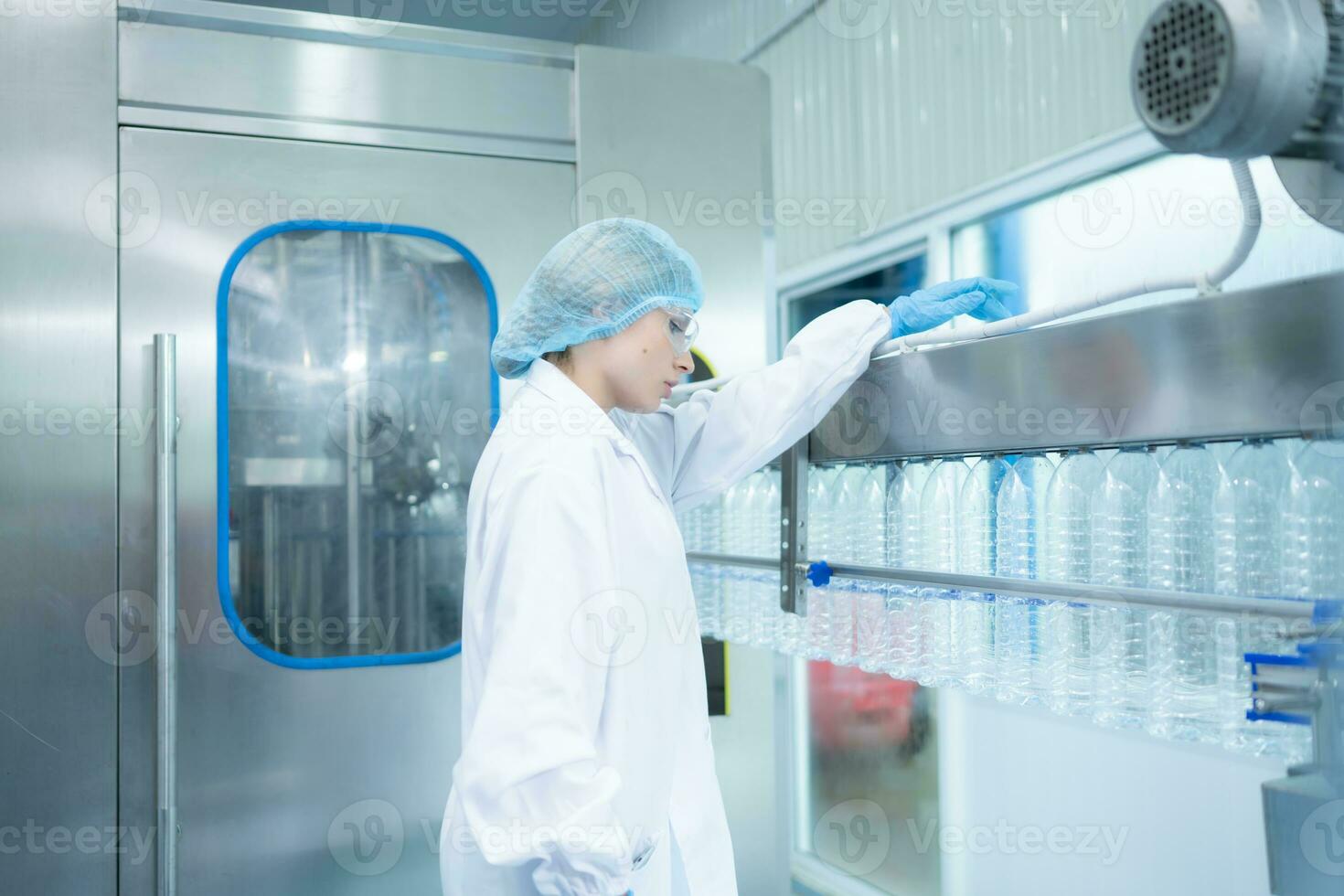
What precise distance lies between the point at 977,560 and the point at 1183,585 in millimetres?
342

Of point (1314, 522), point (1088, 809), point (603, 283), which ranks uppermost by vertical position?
point (603, 283)

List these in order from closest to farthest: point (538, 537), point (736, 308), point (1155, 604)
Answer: point (1155, 604)
point (538, 537)
point (736, 308)

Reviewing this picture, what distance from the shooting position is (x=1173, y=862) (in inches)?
98.0

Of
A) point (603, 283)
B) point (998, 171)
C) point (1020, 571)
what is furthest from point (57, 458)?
point (998, 171)

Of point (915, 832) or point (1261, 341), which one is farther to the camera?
point (915, 832)

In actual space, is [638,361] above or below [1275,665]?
above

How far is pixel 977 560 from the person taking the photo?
5.05 feet

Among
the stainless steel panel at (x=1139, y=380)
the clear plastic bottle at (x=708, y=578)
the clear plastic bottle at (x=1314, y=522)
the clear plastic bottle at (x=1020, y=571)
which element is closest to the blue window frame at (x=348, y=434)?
the clear plastic bottle at (x=708, y=578)

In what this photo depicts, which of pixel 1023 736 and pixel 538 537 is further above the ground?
pixel 538 537

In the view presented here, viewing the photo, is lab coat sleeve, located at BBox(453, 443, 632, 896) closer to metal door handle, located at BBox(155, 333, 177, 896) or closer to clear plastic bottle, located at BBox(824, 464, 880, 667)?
clear plastic bottle, located at BBox(824, 464, 880, 667)

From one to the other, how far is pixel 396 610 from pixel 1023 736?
1.77m

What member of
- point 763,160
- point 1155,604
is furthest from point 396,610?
point 1155,604

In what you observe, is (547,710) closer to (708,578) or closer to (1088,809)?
(708,578)

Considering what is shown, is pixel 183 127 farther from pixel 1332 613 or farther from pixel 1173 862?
pixel 1173 862
